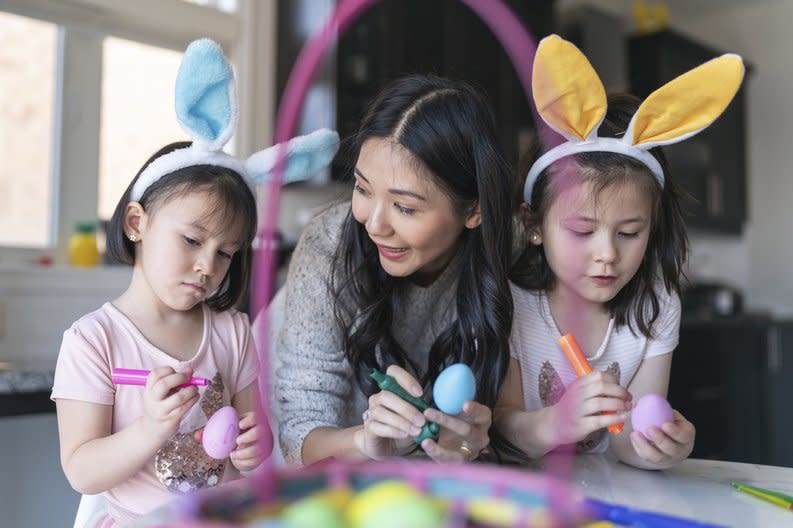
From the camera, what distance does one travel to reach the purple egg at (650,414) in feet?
2.89

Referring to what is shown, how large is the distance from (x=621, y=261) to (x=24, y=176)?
1.97m

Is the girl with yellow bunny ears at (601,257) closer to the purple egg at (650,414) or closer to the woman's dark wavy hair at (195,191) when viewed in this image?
the purple egg at (650,414)

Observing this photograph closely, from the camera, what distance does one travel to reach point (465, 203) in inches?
43.8

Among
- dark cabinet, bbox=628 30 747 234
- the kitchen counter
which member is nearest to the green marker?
the kitchen counter

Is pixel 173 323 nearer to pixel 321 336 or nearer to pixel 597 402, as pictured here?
pixel 321 336

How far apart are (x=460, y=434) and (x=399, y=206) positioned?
0.32 metres

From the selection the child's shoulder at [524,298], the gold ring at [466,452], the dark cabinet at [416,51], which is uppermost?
the dark cabinet at [416,51]

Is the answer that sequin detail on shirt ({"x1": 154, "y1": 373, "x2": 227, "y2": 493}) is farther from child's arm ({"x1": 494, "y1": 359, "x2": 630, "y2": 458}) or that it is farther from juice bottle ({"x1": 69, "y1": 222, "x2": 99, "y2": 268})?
juice bottle ({"x1": 69, "y1": 222, "x2": 99, "y2": 268})

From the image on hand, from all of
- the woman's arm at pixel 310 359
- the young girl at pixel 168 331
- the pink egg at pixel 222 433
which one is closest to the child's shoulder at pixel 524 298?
the woman's arm at pixel 310 359

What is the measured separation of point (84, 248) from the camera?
232cm

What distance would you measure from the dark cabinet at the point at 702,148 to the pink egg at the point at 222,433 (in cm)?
344

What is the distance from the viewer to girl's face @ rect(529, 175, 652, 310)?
1.09 meters

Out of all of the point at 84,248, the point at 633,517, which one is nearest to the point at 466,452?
the point at 633,517

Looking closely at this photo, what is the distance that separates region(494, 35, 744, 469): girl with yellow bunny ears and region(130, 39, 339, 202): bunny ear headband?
337 millimetres
